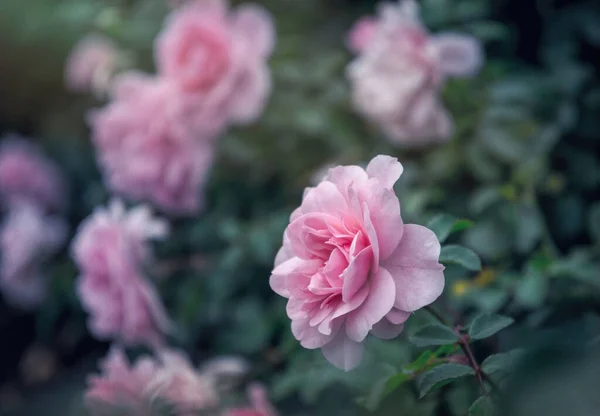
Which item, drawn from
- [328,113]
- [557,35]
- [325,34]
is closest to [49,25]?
[325,34]

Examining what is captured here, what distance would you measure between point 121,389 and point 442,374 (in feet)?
1.34

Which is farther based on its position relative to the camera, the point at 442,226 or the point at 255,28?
the point at 255,28

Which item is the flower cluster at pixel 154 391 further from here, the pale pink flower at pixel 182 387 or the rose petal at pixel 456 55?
the rose petal at pixel 456 55

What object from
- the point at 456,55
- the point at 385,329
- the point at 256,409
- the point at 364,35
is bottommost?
the point at 256,409

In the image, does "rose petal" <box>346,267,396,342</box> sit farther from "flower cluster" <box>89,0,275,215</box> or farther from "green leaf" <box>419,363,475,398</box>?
"flower cluster" <box>89,0,275,215</box>

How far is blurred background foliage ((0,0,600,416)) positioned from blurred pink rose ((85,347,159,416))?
186 millimetres

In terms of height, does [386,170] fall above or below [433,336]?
above

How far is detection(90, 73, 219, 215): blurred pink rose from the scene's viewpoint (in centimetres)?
103

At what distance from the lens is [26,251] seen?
1.28 metres

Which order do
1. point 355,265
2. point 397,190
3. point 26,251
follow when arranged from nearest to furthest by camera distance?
point 355,265
point 397,190
point 26,251

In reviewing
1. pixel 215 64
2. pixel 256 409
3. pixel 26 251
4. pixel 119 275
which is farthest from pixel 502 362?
pixel 26 251

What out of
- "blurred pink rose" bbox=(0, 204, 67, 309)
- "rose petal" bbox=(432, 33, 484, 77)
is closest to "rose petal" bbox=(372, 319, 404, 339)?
"rose petal" bbox=(432, 33, 484, 77)

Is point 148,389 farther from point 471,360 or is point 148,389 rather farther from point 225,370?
point 471,360

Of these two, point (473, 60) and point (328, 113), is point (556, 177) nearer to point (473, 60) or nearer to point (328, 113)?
point (473, 60)
